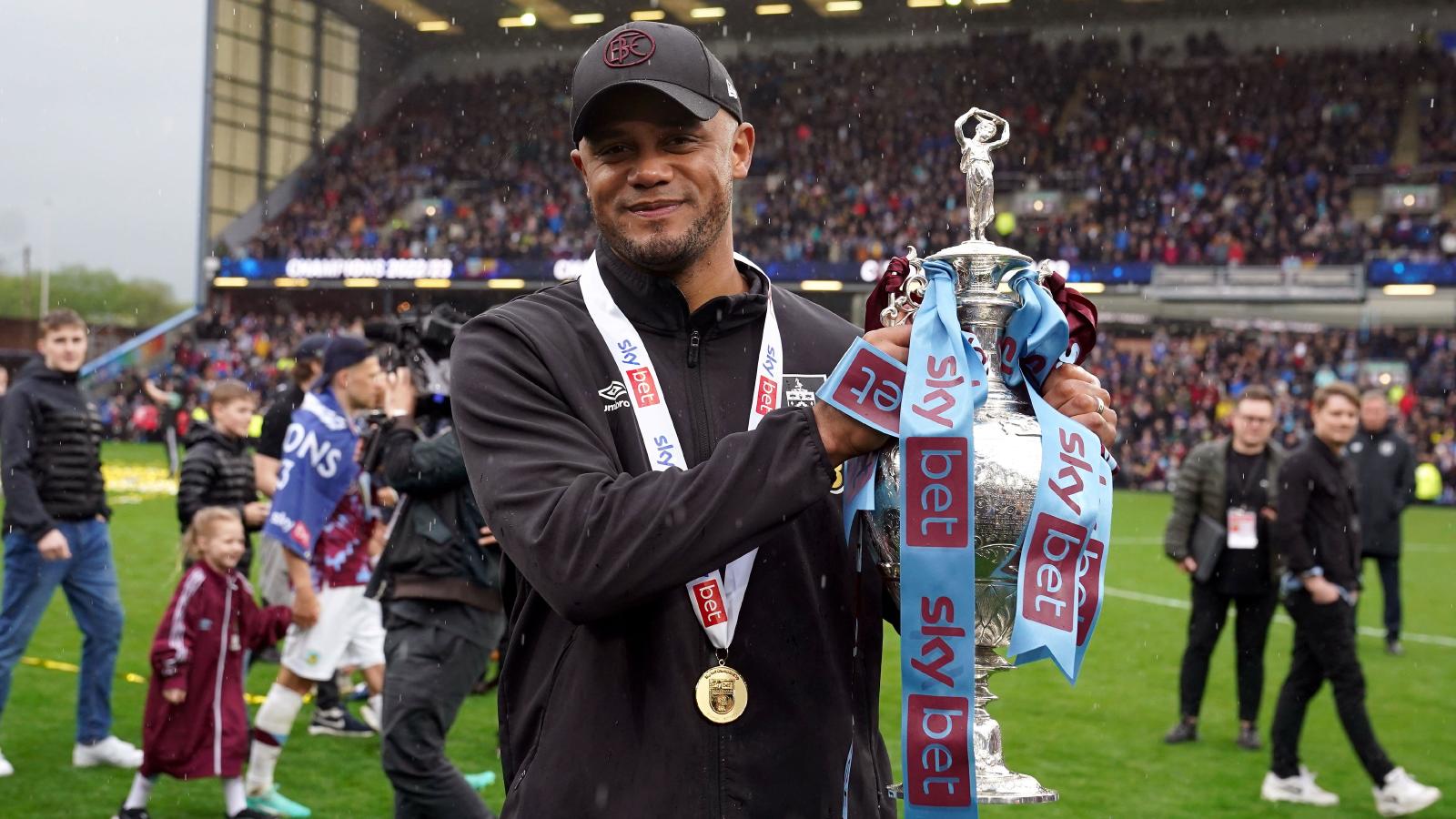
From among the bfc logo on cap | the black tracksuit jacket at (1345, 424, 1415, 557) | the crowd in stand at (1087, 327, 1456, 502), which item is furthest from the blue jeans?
the crowd in stand at (1087, 327, 1456, 502)

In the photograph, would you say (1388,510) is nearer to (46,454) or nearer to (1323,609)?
(1323,609)

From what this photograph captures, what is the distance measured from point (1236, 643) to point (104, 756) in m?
5.61

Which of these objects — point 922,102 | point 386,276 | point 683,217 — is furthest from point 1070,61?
point 683,217

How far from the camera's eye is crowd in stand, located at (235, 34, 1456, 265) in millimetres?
32625

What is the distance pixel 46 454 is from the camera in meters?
6.51

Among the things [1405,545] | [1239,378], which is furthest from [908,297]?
[1239,378]

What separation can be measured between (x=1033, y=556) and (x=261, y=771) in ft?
15.6

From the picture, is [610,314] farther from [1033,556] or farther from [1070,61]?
[1070,61]

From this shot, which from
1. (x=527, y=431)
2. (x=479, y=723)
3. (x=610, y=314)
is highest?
(x=610, y=314)

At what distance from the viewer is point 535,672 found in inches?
76.8

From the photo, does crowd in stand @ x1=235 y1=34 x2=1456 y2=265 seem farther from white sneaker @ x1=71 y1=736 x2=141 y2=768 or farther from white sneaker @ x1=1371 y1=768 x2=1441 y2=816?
white sneaker @ x1=71 y1=736 x2=141 y2=768

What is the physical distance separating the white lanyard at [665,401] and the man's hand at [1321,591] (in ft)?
17.4

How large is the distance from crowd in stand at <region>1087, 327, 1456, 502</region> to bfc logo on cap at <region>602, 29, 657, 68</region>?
27.2m

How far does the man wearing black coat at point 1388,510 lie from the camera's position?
10.7 metres
